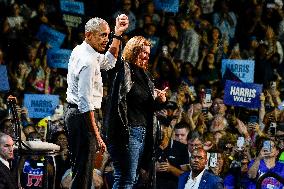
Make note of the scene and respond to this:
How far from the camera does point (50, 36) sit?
9.73 m

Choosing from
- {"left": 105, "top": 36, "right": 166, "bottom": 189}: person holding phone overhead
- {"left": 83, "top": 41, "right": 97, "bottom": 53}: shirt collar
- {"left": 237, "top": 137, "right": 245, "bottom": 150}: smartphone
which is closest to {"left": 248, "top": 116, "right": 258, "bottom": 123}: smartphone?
{"left": 237, "top": 137, "right": 245, "bottom": 150}: smartphone

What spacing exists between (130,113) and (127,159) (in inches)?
11.2

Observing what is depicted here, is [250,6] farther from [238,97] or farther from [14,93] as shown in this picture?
[14,93]

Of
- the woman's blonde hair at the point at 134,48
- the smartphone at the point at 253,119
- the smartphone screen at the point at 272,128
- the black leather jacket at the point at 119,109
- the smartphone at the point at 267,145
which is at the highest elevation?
the woman's blonde hair at the point at 134,48

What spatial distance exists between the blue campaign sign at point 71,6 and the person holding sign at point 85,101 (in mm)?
5420

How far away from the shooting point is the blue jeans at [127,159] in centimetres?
467

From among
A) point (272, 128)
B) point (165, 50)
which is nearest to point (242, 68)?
point (165, 50)

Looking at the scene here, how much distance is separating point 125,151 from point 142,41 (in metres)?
0.69

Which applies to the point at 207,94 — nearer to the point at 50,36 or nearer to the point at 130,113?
the point at 50,36

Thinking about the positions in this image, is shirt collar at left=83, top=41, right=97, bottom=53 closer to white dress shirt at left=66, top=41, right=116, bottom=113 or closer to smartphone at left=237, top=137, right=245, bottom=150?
white dress shirt at left=66, top=41, right=116, bottom=113

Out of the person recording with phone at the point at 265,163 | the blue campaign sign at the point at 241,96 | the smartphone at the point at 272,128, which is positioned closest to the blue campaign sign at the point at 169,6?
the blue campaign sign at the point at 241,96

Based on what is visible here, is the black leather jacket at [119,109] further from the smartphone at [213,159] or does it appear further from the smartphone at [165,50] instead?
the smartphone at [165,50]

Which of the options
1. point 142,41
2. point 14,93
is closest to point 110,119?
point 142,41

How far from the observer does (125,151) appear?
184 inches
